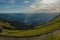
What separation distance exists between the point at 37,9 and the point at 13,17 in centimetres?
28

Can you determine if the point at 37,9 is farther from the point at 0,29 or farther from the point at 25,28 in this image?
the point at 0,29

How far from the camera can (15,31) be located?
1.77m

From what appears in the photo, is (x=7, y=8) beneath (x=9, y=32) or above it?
above

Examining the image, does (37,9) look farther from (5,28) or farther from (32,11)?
(5,28)

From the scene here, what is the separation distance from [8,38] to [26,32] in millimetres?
204

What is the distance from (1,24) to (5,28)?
61 millimetres

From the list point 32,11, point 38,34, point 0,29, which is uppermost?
point 32,11

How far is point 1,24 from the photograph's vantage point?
1782 mm

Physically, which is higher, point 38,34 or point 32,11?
point 32,11

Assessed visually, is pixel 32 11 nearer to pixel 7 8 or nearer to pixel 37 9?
pixel 37 9

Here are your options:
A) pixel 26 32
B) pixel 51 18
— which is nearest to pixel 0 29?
pixel 26 32

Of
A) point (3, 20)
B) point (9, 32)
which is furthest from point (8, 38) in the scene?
point (3, 20)

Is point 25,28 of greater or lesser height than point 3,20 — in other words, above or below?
below

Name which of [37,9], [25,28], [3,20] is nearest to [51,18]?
[37,9]
